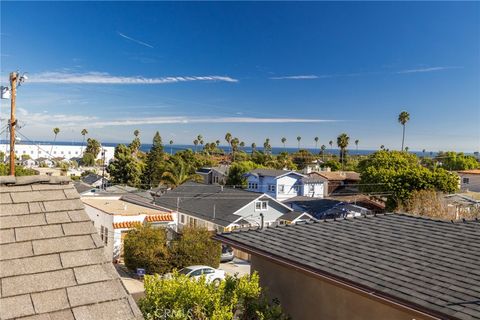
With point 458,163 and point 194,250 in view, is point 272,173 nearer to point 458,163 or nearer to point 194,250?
point 194,250

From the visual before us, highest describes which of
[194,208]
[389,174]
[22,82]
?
[22,82]

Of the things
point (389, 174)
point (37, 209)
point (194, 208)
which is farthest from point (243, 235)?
point (389, 174)

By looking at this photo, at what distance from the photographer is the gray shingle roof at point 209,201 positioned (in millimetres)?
34938

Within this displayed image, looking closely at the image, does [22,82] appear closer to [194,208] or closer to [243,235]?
[243,235]

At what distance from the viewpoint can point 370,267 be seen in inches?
282

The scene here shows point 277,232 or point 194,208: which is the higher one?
point 277,232

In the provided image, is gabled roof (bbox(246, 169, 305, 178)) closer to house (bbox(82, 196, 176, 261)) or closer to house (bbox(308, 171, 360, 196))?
house (bbox(308, 171, 360, 196))

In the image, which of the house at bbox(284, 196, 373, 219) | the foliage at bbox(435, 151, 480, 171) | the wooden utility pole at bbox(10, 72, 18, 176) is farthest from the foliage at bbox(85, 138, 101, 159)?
the wooden utility pole at bbox(10, 72, 18, 176)

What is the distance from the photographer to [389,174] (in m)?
47.0

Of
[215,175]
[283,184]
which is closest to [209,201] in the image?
[283,184]

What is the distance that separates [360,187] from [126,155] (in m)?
36.3

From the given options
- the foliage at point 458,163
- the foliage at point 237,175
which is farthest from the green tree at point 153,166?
the foliage at point 458,163

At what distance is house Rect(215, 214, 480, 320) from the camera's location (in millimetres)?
5965

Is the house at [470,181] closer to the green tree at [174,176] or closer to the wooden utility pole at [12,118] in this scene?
the green tree at [174,176]
